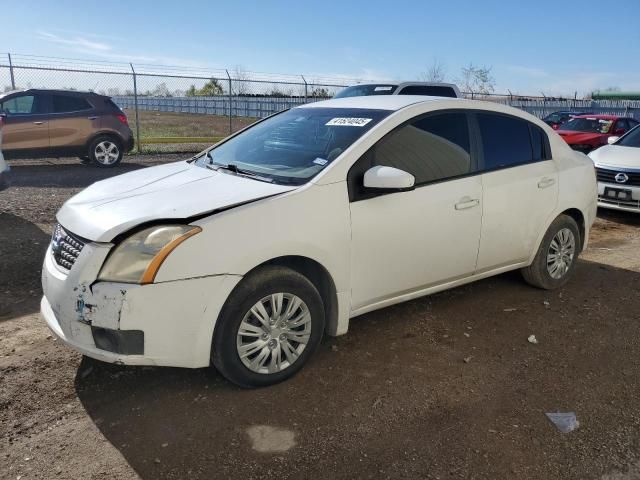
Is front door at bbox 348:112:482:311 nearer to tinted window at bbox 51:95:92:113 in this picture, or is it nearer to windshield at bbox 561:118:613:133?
tinted window at bbox 51:95:92:113

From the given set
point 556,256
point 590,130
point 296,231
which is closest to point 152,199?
point 296,231

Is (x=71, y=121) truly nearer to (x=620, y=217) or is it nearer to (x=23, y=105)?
(x=23, y=105)

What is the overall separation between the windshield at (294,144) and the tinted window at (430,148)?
0.67ft

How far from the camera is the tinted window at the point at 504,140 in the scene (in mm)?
4383

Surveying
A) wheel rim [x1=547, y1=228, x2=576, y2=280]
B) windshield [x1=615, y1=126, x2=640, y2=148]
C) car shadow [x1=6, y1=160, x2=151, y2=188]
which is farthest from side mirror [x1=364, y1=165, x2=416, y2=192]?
car shadow [x1=6, y1=160, x2=151, y2=188]

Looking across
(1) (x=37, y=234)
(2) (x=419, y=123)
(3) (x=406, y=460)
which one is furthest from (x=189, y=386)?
(1) (x=37, y=234)

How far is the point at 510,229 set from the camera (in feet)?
14.8

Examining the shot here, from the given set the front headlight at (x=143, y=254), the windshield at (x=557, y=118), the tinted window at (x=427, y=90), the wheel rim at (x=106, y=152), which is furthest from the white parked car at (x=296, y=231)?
the windshield at (x=557, y=118)

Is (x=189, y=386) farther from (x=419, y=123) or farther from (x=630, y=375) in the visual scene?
(x=630, y=375)

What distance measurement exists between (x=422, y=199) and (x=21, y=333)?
2.98 metres

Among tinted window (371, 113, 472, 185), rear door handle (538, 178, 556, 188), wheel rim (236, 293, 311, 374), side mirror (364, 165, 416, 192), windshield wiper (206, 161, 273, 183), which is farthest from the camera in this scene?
rear door handle (538, 178, 556, 188)

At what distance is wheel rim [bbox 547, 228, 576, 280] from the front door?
1.11 m

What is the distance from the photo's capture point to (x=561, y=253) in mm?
5090

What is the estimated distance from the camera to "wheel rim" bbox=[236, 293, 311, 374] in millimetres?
3178
